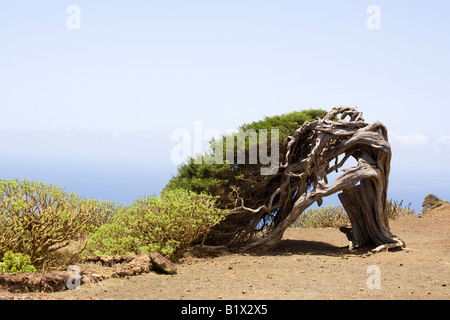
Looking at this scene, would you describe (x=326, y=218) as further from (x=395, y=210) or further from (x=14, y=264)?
(x=14, y=264)

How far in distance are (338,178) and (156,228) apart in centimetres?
506

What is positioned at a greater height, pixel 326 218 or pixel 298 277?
pixel 298 277

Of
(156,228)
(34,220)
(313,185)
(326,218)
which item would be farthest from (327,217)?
(34,220)

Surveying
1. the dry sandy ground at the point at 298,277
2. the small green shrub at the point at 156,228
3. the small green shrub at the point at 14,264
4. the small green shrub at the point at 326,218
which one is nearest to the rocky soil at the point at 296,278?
the dry sandy ground at the point at 298,277

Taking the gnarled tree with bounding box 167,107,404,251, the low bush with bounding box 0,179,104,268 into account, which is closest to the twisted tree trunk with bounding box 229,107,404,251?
the gnarled tree with bounding box 167,107,404,251

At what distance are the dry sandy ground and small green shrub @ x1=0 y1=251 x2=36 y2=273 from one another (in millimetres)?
1143

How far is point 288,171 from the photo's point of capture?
42.8ft

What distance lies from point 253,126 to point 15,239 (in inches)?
274

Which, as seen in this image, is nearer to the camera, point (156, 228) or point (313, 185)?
point (156, 228)

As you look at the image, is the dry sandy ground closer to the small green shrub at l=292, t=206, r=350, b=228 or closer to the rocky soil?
the rocky soil

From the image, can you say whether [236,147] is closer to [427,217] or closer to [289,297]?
[289,297]

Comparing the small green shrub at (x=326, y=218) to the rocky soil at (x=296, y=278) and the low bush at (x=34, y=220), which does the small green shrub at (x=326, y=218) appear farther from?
the low bush at (x=34, y=220)

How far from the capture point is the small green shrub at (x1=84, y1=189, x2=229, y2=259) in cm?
1057

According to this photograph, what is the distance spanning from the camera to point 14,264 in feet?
26.2
